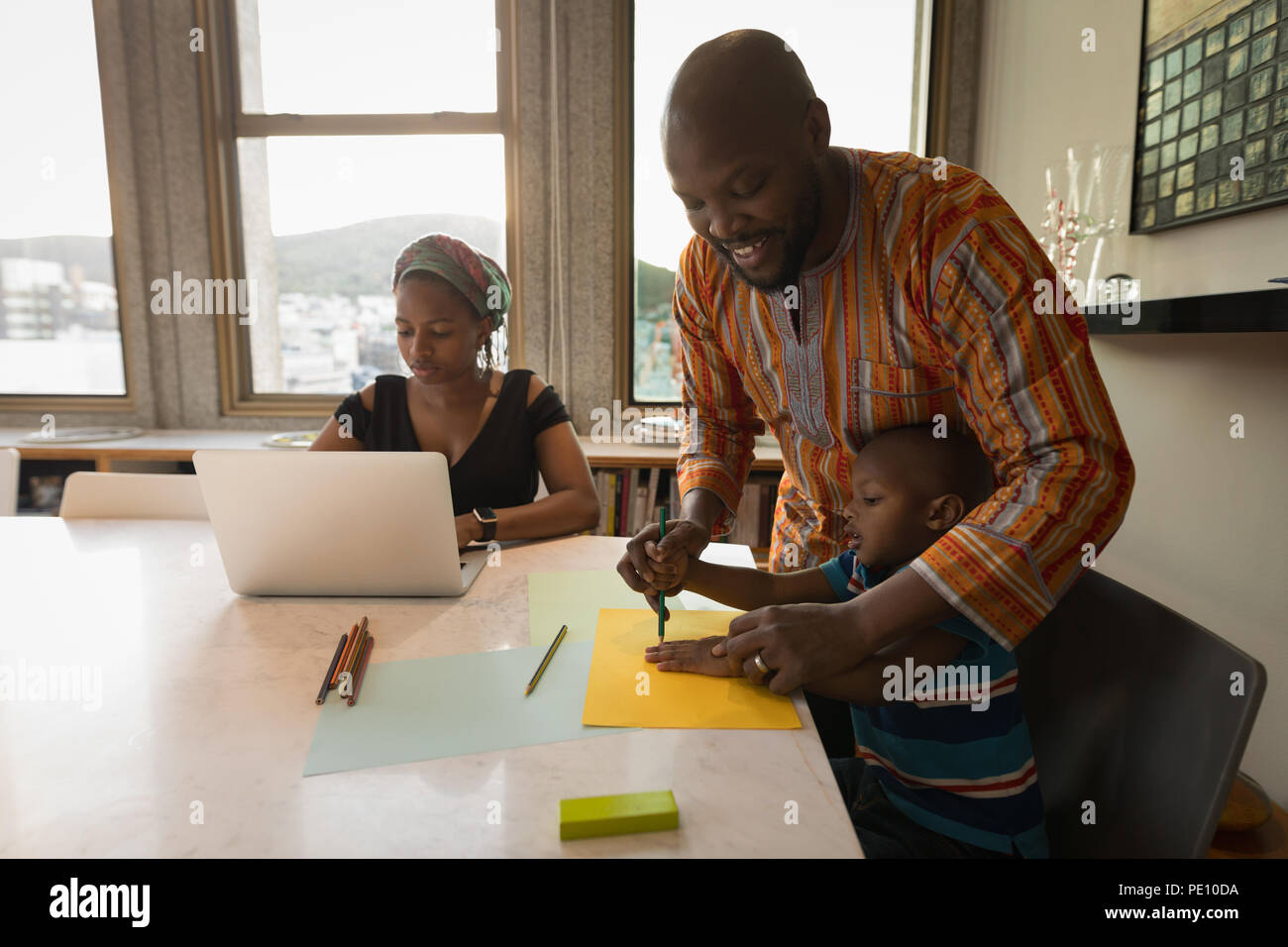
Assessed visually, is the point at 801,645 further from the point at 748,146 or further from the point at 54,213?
the point at 54,213

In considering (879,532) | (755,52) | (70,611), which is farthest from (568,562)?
(755,52)

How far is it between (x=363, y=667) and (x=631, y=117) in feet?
9.48

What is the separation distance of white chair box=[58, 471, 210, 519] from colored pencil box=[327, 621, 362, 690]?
947 millimetres

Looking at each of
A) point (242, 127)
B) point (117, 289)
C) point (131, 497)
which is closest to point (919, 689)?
point (131, 497)

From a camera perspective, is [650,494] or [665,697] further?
[650,494]

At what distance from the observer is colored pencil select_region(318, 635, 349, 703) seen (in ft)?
2.78

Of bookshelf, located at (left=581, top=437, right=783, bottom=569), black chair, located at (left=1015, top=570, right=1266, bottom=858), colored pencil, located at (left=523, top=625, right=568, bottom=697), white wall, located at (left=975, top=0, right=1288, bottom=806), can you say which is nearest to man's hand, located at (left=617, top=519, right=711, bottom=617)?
colored pencil, located at (left=523, top=625, right=568, bottom=697)

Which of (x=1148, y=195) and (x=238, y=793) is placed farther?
(x=1148, y=195)

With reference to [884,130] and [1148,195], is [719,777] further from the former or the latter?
[884,130]

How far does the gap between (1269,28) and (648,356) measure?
7.74ft

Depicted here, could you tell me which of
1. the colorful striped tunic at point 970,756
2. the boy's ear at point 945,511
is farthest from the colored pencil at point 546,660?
the boy's ear at point 945,511

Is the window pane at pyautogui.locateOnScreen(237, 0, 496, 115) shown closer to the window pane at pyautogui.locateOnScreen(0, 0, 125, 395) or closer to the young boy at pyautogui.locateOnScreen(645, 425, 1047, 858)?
the window pane at pyautogui.locateOnScreen(0, 0, 125, 395)

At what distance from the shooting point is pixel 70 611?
112 cm

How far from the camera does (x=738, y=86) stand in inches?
35.8
